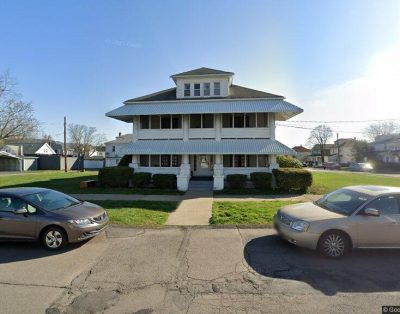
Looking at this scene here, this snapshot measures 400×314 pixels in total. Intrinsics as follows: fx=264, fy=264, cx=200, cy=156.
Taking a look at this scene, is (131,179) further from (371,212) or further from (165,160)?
(371,212)

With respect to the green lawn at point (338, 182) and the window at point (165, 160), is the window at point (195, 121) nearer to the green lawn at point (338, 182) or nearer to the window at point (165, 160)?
the window at point (165, 160)

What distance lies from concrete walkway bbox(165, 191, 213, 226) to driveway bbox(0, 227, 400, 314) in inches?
77.3

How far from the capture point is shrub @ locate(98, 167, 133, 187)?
1711 cm

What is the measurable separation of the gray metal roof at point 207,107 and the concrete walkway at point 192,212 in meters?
6.71

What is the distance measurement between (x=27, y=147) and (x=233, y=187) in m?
63.5

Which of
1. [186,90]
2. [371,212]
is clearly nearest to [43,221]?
[371,212]

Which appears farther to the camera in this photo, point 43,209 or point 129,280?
point 43,209

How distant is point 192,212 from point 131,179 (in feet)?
27.2

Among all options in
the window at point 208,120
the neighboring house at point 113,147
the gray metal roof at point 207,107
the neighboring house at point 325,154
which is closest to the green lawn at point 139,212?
the gray metal roof at point 207,107

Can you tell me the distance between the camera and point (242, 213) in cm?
961

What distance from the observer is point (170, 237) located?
702 cm

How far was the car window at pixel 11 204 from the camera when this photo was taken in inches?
254

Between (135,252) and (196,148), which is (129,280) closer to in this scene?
(135,252)

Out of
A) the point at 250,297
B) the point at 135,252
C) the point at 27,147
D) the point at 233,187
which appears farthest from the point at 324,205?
the point at 27,147
